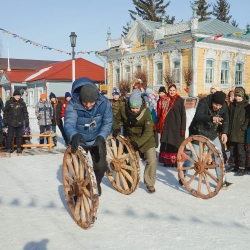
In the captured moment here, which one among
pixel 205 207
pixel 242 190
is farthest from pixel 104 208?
pixel 242 190

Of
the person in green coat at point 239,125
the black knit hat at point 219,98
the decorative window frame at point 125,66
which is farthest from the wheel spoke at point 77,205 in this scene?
the decorative window frame at point 125,66

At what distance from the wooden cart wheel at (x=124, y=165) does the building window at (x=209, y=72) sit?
2106 cm

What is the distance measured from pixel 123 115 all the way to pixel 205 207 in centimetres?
180

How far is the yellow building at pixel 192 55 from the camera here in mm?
24469

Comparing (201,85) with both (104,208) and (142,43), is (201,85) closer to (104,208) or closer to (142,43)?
(142,43)

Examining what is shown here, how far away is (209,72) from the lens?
2544 cm

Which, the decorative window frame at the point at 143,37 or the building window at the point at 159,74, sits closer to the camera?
the building window at the point at 159,74

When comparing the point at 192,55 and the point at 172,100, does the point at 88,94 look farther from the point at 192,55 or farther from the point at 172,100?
the point at 192,55

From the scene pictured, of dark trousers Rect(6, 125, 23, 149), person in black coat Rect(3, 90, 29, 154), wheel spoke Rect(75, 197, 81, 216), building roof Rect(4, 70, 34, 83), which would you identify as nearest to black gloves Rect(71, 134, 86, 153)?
wheel spoke Rect(75, 197, 81, 216)

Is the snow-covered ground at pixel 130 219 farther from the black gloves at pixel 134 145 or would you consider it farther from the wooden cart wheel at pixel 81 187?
the black gloves at pixel 134 145

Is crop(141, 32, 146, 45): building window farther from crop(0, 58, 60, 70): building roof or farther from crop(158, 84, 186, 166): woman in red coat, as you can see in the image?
crop(0, 58, 60, 70): building roof

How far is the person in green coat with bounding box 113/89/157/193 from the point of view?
5027 millimetres

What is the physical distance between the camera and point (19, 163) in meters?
7.81

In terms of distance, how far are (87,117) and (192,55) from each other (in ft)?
70.1
